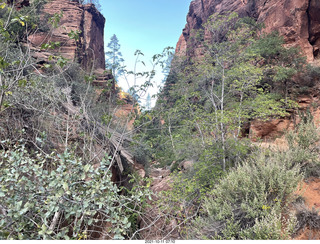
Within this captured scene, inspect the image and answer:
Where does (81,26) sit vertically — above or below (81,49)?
above

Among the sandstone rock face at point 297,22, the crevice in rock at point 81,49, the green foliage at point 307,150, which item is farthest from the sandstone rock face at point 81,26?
the green foliage at point 307,150

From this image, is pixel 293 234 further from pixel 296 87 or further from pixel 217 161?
pixel 296 87

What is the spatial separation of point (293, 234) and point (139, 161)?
7829 mm

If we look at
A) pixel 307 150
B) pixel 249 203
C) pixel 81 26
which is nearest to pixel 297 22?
pixel 307 150

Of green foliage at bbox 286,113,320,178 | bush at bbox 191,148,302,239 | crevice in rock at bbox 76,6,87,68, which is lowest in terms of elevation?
bush at bbox 191,148,302,239

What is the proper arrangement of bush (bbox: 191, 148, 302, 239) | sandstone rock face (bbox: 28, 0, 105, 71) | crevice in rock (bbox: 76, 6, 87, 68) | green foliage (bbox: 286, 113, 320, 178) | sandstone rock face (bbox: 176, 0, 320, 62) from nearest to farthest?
bush (bbox: 191, 148, 302, 239) < green foliage (bbox: 286, 113, 320, 178) < sandstone rock face (bbox: 176, 0, 320, 62) < sandstone rock face (bbox: 28, 0, 105, 71) < crevice in rock (bbox: 76, 6, 87, 68)

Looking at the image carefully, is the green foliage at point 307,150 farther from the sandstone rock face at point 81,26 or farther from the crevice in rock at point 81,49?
the crevice in rock at point 81,49

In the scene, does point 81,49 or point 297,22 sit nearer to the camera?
point 297,22

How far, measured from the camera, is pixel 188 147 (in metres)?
7.80

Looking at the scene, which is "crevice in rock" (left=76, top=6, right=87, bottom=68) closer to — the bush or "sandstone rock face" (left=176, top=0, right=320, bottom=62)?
"sandstone rock face" (left=176, top=0, right=320, bottom=62)

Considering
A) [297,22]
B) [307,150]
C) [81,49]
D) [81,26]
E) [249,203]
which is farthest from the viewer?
[81,26]

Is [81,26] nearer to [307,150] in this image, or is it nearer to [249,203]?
[307,150]

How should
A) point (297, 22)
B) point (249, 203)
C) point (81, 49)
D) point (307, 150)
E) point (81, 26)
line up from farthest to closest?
point (81, 26), point (81, 49), point (297, 22), point (307, 150), point (249, 203)

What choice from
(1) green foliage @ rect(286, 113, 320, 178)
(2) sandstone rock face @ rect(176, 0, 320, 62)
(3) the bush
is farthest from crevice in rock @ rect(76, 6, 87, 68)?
(1) green foliage @ rect(286, 113, 320, 178)
